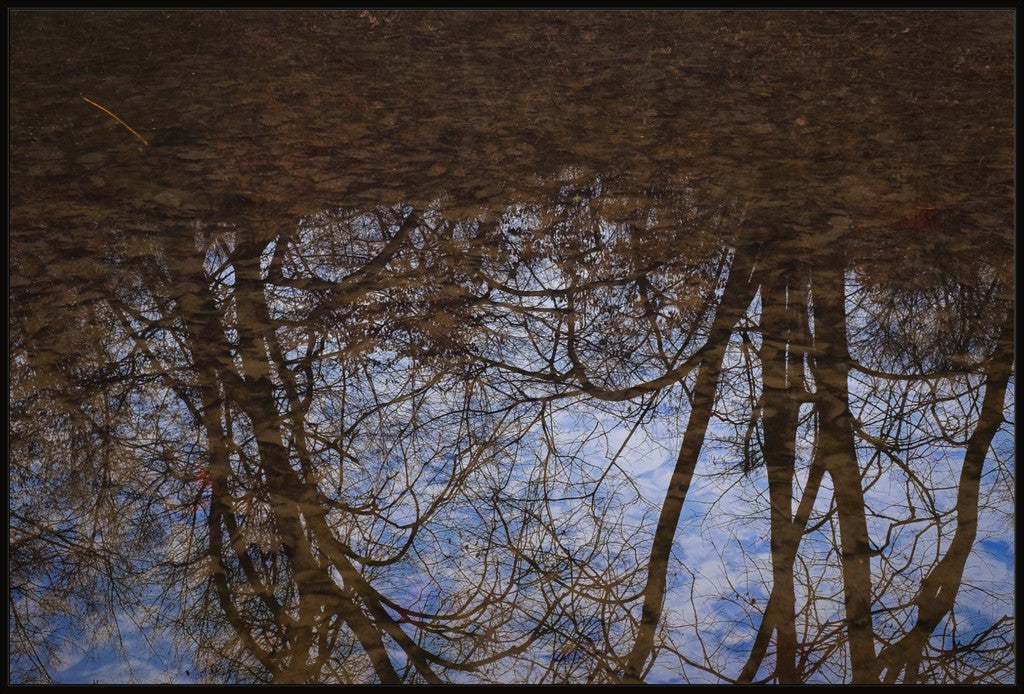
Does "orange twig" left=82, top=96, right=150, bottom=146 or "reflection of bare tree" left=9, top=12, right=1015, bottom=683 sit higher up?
"orange twig" left=82, top=96, right=150, bottom=146

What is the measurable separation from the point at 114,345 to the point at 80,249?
544 mm

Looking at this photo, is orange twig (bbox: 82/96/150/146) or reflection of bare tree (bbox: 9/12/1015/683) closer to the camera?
reflection of bare tree (bbox: 9/12/1015/683)

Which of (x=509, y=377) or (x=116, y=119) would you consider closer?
(x=509, y=377)

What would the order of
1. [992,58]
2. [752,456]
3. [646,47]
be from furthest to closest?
[646,47]
[992,58]
[752,456]

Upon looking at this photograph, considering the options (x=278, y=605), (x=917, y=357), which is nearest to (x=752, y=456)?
(x=917, y=357)

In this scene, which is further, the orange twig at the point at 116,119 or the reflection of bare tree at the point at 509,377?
the orange twig at the point at 116,119

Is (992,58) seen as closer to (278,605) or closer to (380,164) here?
(380,164)

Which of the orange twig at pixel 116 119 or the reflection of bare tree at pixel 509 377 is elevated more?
the orange twig at pixel 116 119

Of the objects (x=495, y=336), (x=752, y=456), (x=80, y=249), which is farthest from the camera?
(x=80, y=249)

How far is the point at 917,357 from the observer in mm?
2354

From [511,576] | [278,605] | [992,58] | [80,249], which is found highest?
[992,58]

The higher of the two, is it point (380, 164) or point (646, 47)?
point (646, 47)

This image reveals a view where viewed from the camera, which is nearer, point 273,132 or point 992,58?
point 273,132

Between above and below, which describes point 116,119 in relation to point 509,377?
above
